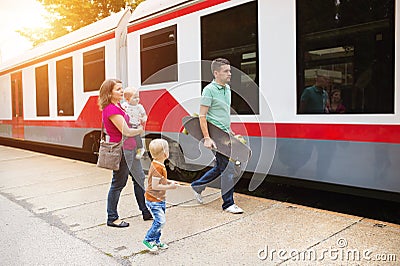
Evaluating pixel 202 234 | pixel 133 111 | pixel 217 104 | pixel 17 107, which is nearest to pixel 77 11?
pixel 17 107

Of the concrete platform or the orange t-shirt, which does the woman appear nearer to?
the concrete platform

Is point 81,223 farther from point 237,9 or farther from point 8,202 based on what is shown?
point 237,9

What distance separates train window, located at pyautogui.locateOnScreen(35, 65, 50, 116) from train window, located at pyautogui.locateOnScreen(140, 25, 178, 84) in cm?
437

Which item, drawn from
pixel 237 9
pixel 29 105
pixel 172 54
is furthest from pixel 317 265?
pixel 29 105

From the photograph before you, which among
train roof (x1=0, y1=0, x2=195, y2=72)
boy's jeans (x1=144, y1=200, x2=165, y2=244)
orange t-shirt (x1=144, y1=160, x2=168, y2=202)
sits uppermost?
train roof (x1=0, y1=0, x2=195, y2=72)

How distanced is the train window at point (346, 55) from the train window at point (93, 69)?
14.7ft

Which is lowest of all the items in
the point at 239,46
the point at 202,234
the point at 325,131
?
the point at 202,234

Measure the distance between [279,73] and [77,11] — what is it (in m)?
12.9

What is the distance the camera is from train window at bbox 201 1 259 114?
5.04m

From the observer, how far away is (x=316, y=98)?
4.45 metres

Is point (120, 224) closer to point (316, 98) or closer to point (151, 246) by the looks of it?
point (151, 246)

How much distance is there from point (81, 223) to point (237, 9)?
316 cm

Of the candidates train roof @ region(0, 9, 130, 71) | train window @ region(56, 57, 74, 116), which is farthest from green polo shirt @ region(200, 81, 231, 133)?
train window @ region(56, 57, 74, 116)

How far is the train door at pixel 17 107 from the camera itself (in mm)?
11953
